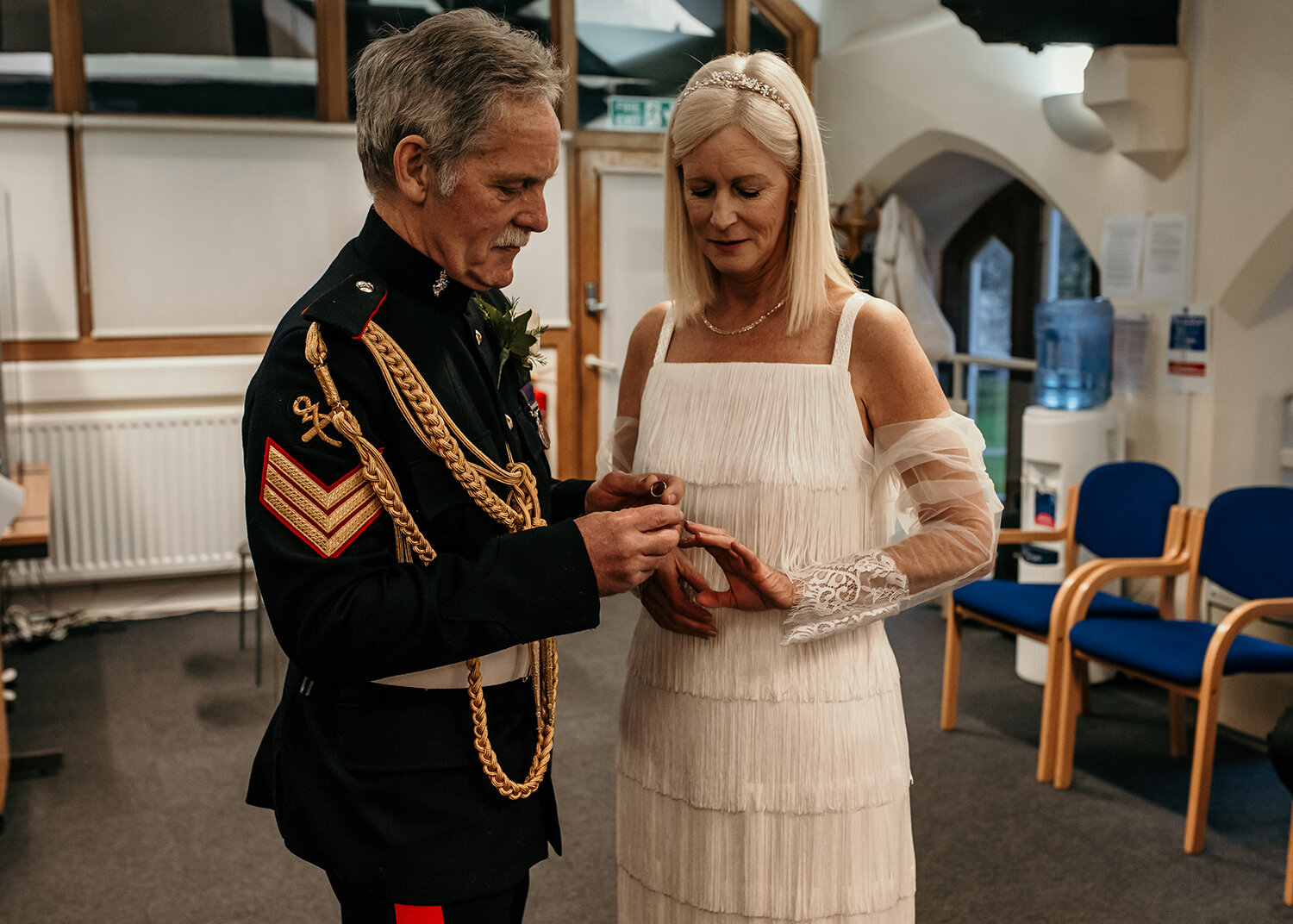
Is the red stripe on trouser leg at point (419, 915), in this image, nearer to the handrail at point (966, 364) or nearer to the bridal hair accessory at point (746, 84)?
the bridal hair accessory at point (746, 84)

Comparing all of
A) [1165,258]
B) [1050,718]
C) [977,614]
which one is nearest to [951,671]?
[977,614]

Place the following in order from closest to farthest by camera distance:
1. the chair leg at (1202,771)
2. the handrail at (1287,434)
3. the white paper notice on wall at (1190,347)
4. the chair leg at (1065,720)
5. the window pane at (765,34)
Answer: the chair leg at (1202,771), the chair leg at (1065,720), the handrail at (1287,434), the white paper notice on wall at (1190,347), the window pane at (765,34)

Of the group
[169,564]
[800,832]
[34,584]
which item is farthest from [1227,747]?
[34,584]

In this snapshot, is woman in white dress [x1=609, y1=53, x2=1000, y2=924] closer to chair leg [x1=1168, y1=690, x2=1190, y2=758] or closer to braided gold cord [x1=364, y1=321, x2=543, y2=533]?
braided gold cord [x1=364, y1=321, x2=543, y2=533]

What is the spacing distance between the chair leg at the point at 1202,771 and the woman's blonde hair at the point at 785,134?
1978mm

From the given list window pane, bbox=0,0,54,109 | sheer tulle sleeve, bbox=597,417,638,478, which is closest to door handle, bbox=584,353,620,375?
window pane, bbox=0,0,54,109

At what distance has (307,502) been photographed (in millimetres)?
1147

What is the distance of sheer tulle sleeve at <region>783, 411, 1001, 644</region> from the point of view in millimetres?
1520

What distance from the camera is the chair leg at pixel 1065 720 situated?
3.38 metres

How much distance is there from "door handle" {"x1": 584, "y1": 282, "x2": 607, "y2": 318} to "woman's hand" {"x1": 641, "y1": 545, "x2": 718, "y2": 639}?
4516 millimetres

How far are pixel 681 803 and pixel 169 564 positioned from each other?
4403 millimetres

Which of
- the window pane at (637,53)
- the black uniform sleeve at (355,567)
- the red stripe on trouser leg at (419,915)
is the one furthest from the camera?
the window pane at (637,53)

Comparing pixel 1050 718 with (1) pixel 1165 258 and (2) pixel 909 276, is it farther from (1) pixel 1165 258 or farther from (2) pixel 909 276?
(2) pixel 909 276

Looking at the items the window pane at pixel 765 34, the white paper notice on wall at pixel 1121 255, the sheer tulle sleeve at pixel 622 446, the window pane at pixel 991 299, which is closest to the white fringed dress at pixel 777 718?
the sheer tulle sleeve at pixel 622 446
